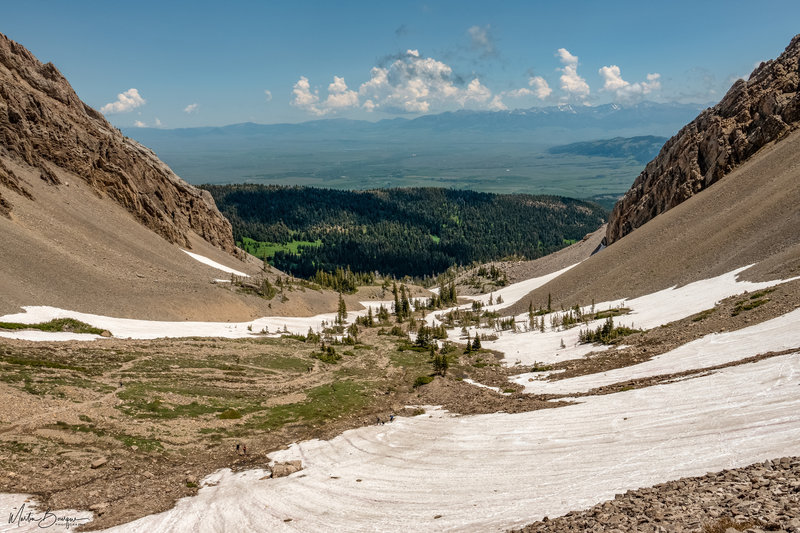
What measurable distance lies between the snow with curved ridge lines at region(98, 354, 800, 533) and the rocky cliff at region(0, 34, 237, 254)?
78206 mm

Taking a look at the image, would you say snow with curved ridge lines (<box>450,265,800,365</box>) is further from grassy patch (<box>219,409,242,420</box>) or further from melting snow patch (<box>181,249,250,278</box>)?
melting snow patch (<box>181,249,250,278</box>)

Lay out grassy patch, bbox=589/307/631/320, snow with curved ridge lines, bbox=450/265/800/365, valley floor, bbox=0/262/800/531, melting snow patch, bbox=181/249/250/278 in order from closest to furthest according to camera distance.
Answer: valley floor, bbox=0/262/800/531, snow with curved ridge lines, bbox=450/265/800/365, grassy patch, bbox=589/307/631/320, melting snow patch, bbox=181/249/250/278

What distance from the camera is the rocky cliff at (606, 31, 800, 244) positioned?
8988 centimetres

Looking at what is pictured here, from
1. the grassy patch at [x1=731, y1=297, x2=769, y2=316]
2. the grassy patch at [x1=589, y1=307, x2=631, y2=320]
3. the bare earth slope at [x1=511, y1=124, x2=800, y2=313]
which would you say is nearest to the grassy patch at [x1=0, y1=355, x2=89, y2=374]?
the grassy patch at [x1=731, y1=297, x2=769, y2=316]

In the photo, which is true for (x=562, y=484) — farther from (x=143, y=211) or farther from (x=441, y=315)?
(x=143, y=211)

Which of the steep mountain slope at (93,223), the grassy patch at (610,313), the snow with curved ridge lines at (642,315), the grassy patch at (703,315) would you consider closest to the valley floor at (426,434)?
the grassy patch at (703,315)

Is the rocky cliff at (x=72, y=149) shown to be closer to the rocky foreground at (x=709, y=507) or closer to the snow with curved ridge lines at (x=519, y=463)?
the snow with curved ridge lines at (x=519, y=463)

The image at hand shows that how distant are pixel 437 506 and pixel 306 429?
15974 millimetres

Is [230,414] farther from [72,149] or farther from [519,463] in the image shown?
[72,149]

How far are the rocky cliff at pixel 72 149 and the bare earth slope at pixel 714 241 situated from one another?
80.7m

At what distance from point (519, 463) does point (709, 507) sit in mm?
11151

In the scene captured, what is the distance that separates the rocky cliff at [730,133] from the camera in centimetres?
8988

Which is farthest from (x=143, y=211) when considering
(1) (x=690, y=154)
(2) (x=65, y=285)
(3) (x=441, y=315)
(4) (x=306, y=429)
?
(1) (x=690, y=154)

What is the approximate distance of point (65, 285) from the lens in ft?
201
